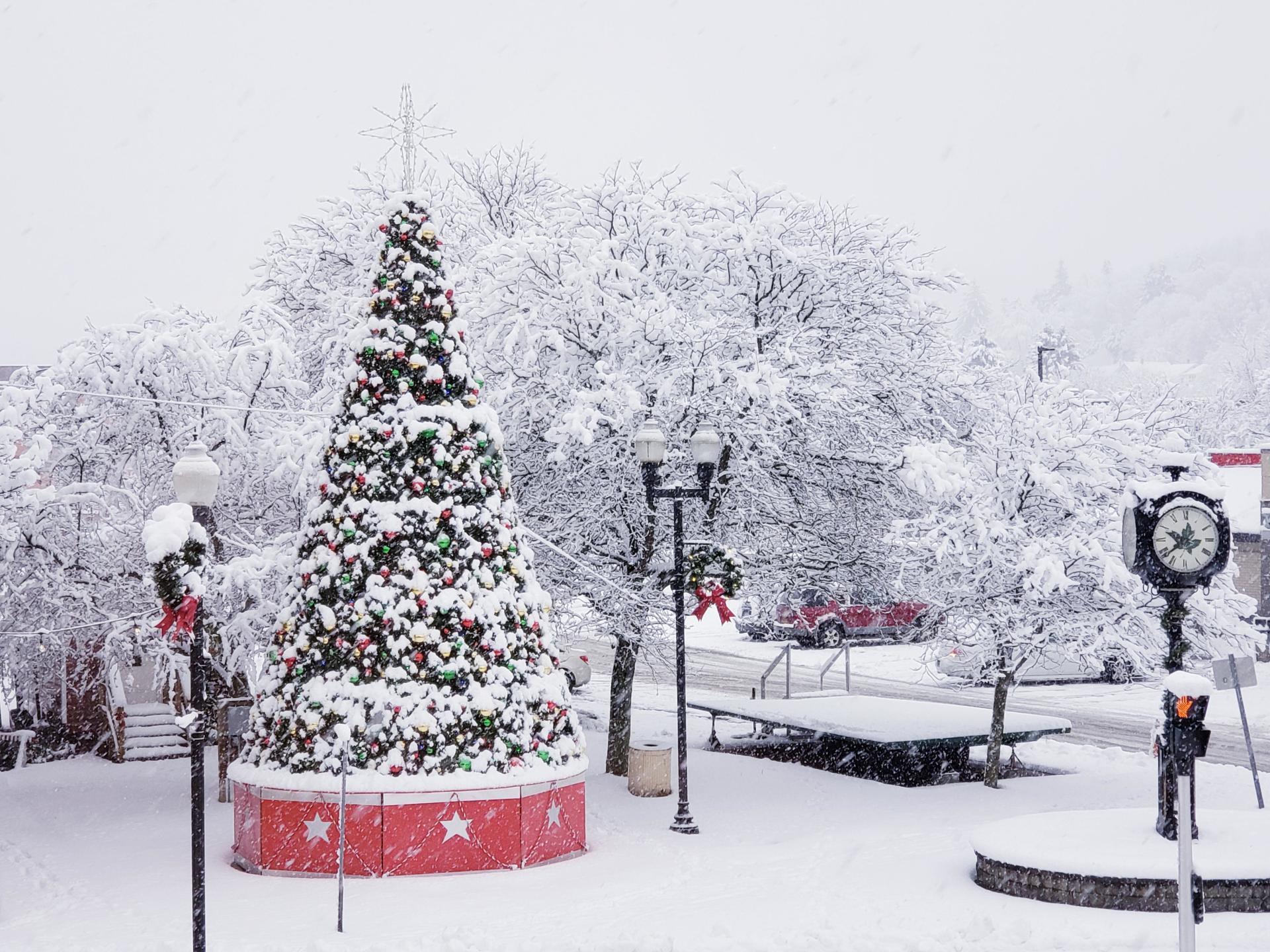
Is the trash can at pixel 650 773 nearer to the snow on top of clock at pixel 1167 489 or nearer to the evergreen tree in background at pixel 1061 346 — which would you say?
the snow on top of clock at pixel 1167 489

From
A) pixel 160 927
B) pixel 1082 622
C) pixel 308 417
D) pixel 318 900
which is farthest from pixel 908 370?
pixel 160 927

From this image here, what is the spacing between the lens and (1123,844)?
38.0 feet

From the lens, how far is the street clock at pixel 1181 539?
11.4 metres

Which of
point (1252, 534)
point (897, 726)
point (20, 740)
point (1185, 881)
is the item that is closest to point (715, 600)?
point (897, 726)

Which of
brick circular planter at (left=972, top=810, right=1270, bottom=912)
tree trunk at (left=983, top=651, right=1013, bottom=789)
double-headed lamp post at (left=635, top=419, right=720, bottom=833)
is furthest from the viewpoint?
tree trunk at (left=983, top=651, right=1013, bottom=789)

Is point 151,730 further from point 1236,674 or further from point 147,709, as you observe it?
point 1236,674

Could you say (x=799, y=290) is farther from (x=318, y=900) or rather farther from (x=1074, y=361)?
(x=1074, y=361)

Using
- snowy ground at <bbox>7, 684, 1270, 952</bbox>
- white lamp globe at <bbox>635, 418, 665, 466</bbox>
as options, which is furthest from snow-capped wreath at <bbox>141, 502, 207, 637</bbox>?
white lamp globe at <bbox>635, 418, 665, 466</bbox>

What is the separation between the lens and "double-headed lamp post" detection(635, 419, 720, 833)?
14711 mm

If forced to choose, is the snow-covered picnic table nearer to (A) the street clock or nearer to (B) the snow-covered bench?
(A) the street clock

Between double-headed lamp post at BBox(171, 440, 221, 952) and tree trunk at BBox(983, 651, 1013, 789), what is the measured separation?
11348mm

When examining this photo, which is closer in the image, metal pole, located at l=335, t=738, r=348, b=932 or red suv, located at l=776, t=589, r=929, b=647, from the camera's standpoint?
metal pole, located at l=335, t=738, r=348, b=932

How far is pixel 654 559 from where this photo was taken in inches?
722

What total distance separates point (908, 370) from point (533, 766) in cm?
851
